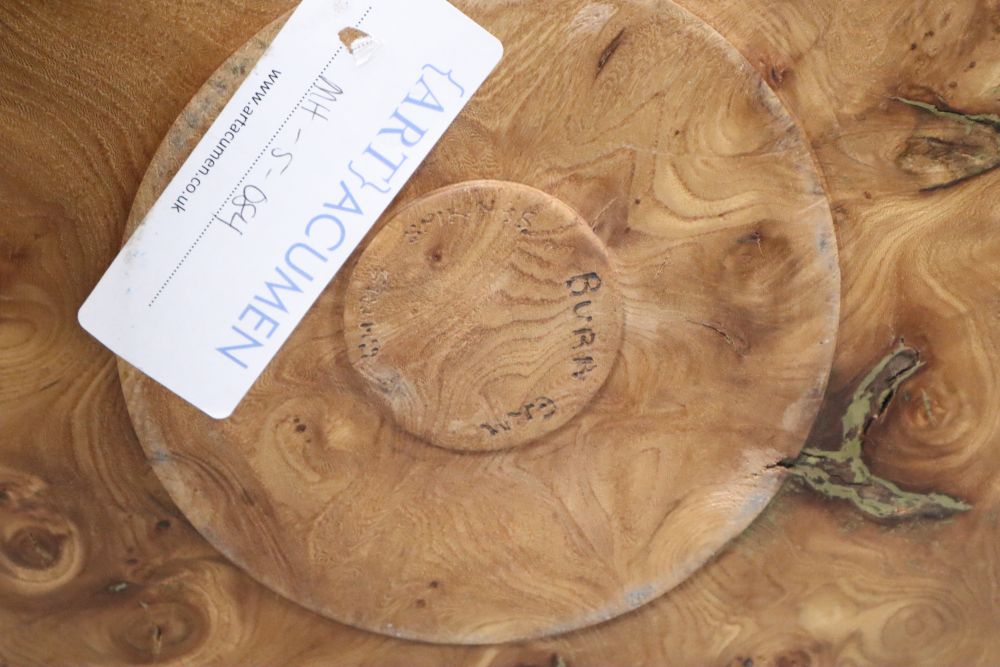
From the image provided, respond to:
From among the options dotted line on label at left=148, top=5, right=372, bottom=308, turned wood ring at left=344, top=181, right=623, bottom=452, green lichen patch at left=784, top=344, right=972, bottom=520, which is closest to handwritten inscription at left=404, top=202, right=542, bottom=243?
turned wood ring at left=344, top=181, right=623, bottom=452

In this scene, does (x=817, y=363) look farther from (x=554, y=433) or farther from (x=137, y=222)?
(x=137, y=222)

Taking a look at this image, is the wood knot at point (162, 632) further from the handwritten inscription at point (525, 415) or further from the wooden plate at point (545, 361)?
the handwritten inscription at point (525, 415)

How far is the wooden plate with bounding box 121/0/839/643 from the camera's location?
0.52 metres

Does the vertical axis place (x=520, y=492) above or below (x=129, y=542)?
above

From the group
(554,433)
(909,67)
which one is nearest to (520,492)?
(554,433)

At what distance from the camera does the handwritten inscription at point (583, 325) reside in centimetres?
53

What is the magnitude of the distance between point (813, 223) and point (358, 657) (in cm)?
51

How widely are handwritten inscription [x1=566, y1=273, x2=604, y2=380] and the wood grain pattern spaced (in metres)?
0.19

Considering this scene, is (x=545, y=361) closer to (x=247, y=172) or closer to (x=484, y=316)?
(x=484, y=316)

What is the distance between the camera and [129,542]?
0.58m

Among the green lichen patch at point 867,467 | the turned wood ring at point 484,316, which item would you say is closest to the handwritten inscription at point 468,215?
the turned wood ring at point 484,316

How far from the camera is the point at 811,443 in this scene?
59 centimetres

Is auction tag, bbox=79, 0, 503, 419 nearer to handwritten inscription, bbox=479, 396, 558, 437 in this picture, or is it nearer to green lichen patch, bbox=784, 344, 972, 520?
handwritten inscription, bbox=479, 396, 558, 437

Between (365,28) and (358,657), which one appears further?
(358,657)
